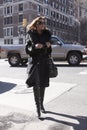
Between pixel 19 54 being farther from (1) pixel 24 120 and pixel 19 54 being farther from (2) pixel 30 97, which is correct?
(1) pixel 24 120

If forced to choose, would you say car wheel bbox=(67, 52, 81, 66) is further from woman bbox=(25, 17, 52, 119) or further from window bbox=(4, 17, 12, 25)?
window bbox=(4, 17, 12, 25)

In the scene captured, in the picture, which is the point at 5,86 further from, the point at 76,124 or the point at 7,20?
the point at 7,20

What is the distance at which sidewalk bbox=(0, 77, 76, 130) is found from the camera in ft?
18.9

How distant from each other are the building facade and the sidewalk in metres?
62.3

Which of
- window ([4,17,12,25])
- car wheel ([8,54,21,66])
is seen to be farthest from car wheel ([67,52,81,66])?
window ([4,17,12,25])

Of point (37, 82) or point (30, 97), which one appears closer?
point (37, 82)

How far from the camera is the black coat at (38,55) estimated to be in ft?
20.0

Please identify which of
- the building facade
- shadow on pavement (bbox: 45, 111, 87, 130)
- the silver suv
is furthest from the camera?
the building facade

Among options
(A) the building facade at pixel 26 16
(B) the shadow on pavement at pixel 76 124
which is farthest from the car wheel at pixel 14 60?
(A) the building facade at pixel 26 16

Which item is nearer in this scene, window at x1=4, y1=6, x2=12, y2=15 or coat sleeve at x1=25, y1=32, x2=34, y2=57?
coat sleeve at x1=25, y1=32, x2=34, y2=57

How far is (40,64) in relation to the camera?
20.2 feet

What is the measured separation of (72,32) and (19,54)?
72081 millimetres

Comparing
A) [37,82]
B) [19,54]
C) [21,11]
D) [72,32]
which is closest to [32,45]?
[37,82]

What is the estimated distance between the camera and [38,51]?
6102 millimetres
